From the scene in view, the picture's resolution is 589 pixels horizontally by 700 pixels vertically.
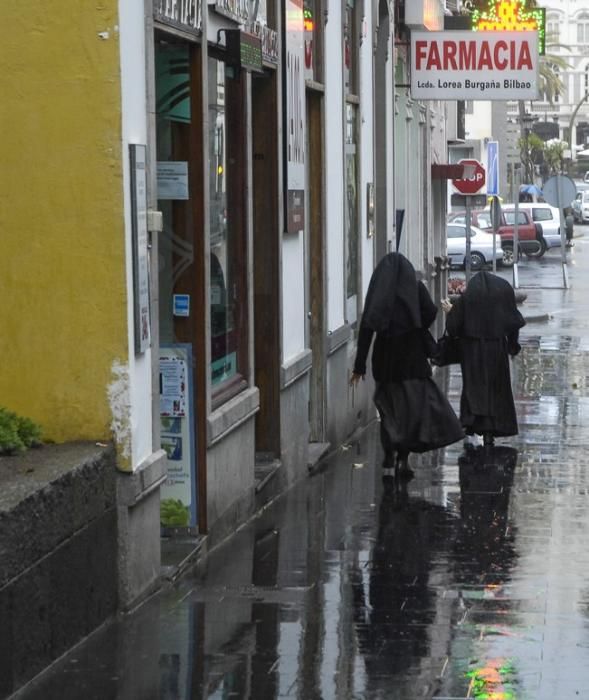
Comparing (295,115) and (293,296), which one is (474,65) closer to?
(295,115)

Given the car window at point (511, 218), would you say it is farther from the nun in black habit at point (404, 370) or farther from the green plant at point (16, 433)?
the green plant at point (16, 433)

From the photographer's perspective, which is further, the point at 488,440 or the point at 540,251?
the point at 540,251

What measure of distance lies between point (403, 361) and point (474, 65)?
6666 millimetres

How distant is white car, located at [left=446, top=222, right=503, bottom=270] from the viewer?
47562 mm

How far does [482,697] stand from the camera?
23.0ft

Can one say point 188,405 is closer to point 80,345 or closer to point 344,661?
point 80,345

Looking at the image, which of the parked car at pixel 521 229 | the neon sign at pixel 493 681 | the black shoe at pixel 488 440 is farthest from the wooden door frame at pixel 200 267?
the parked car at pixel 521 229

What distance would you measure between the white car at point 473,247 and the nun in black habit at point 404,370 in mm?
33994

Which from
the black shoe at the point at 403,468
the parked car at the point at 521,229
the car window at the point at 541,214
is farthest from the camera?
the car window at the point at 541,214

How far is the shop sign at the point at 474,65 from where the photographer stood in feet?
63.2

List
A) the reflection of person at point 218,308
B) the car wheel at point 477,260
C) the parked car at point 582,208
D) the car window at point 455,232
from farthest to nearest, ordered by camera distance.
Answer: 1. the parked car at point 582,208
2. the car wheel at point 477,260
3. the car window at point 455,232
4. the reflection of person at point 218,308

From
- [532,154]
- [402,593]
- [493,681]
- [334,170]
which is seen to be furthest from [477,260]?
[532,154]

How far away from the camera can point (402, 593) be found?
909 cm

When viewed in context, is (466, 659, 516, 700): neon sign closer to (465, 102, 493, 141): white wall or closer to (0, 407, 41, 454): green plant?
(0, 407, 41, 454): green plant
